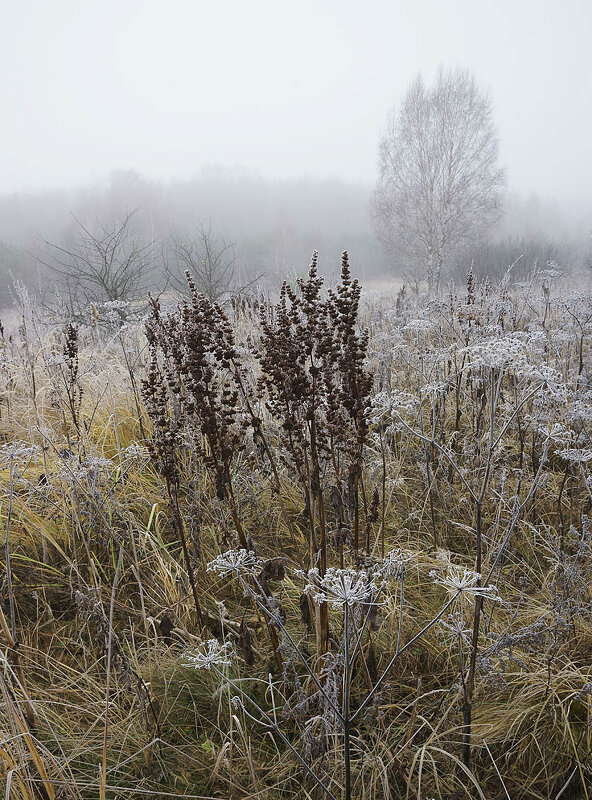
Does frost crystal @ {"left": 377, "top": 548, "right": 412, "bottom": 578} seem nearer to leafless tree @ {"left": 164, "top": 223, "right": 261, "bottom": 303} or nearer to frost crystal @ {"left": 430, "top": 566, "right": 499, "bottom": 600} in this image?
frost crystal @ {"left": 430, "top": 566, "right": 499, "bottom": 600}

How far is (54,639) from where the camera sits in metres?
2.24

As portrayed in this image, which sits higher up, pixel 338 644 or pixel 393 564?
pixel 393 564

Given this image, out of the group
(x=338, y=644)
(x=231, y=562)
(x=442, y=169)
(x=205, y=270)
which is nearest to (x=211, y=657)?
(x=231, y=562)

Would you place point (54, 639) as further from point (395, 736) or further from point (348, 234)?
point (348, 234)

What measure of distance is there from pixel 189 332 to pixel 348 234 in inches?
2081

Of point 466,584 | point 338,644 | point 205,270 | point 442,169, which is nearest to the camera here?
point 466,584

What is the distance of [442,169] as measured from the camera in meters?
22.9

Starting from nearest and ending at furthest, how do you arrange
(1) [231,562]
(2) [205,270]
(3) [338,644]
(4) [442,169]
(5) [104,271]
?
(1) [231,562], (3) [338,644], (5) [104,271], (2) [205,270], (4) [442,169]

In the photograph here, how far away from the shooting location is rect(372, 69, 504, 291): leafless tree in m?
22.6

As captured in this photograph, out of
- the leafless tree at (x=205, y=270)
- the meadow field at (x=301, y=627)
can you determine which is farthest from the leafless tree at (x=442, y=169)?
the meadow field at (x=301, y=627)

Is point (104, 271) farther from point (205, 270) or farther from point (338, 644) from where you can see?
point (338, 644)

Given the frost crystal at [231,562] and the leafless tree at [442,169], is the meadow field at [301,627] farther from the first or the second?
the leafless tree at [442,169]

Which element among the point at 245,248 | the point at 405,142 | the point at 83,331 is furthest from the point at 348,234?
the point at 83,331

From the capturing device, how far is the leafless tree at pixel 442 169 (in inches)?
890
